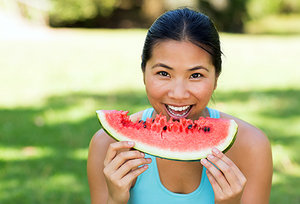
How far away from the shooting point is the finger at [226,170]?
205cm

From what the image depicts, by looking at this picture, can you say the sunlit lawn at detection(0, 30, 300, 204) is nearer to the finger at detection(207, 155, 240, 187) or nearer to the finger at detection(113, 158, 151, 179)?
the finger at detection(113, 158, 151, 179)

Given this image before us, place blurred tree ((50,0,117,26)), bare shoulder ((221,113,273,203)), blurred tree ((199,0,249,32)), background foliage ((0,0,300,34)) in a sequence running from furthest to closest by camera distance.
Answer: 1. blurred tree ((199,0,249,32))
2. blurred tree ((50,0,117,26))
3. background foliage ((0,0,300,34))
4. bare shoulder ((221,113,273,203))

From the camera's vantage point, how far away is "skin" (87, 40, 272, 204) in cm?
213

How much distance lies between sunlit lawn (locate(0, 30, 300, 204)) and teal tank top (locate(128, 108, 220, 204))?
153cm

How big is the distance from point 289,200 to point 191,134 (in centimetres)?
211

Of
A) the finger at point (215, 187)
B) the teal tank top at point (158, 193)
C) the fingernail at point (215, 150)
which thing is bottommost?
the teal tank top at point (158, 193)

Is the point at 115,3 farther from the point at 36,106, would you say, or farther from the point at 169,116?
the point at 169,116

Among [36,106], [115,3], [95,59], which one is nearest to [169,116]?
[36,106]

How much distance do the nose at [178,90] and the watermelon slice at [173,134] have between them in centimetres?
13

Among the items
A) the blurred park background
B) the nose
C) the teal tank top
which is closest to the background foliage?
the blurred park background

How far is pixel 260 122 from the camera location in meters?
6.07

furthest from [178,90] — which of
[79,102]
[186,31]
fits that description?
[79,102]

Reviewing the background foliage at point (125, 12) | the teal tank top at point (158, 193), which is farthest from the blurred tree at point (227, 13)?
the teal tank top at point (158, 193)

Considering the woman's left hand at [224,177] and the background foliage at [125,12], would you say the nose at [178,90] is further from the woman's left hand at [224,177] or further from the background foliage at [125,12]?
the background foliage at [125,12]
